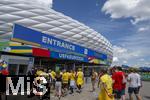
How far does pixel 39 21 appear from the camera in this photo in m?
57.8

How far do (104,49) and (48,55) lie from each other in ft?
197

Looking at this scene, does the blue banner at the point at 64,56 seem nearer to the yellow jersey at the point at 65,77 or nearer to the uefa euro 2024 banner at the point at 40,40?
the uefa euro 2024 banner at the point at 40,40

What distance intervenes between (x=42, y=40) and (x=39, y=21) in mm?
32526

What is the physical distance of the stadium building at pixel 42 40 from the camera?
922 inches

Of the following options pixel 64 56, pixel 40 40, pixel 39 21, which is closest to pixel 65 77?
pixel 40 40

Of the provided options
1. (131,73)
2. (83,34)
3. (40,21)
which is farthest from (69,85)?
(83,34)

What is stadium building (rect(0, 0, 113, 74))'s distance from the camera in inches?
922

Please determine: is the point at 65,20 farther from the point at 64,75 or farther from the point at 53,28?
the point at 64,75

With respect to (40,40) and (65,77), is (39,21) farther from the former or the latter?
(65,77)

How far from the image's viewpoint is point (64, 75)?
1786 centimetres

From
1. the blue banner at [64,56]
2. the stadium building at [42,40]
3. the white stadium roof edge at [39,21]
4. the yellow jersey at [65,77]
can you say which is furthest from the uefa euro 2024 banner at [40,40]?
the white stadium roof edge at [39,21]

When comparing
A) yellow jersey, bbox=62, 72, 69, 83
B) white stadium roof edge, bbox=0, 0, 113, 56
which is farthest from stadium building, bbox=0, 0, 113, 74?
yellow jersey, bbox=62, 72, 69, 83

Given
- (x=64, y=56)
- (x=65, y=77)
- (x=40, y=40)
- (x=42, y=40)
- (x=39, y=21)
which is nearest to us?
(x=65, y=77)

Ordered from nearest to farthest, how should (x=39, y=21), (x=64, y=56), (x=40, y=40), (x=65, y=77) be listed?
(x=65, y=77) → (x=40, y=40) → (x=64, y=56) → (x=39, y=21)
